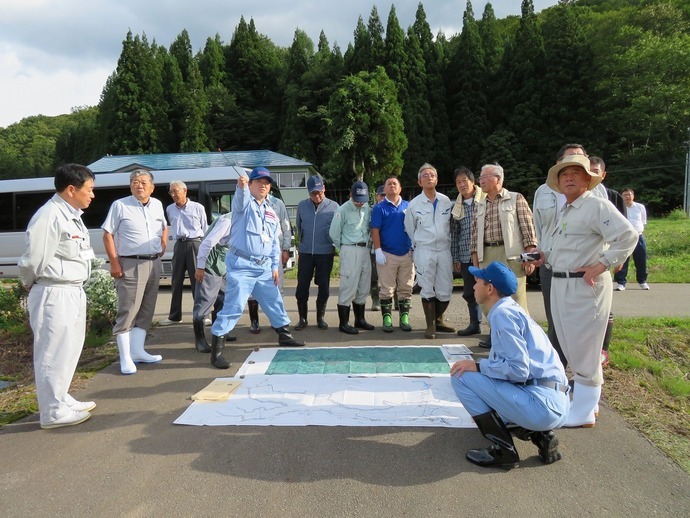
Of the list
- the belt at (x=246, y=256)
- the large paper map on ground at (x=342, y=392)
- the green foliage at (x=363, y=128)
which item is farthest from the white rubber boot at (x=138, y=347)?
the green foliage at (x=363, y=128)

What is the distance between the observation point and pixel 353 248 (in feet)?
20.8

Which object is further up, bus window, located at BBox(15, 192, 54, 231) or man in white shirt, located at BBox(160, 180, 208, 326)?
bus window, located at BBox(15, 192, 54, 231)

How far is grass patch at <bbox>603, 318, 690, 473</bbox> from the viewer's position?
3439 millimetres

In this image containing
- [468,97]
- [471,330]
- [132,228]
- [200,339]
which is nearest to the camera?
[132,228]

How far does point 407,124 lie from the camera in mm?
38656

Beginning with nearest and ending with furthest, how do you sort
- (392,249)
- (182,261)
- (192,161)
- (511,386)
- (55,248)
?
(511,386) → (55,248) → (392,249) → (182,261) → (192,161)

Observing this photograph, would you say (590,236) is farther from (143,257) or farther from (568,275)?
(143,257)

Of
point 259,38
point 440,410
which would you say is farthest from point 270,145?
point 440,410

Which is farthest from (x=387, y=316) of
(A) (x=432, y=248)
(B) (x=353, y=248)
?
(A) (x=432, y=248)

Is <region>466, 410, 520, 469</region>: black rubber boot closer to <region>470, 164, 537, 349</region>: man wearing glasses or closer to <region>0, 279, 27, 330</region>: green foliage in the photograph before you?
<region>470, 164, 537, 349</region>: man wearing glasses

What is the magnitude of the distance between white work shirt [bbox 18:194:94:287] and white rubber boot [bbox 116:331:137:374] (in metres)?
1.30

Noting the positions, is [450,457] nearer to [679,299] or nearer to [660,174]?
[679,299]

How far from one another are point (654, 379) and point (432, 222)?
2774mm

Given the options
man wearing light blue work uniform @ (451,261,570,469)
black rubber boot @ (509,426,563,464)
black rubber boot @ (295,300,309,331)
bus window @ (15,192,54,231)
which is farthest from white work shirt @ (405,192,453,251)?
bus window @ (15,192,54,231)
